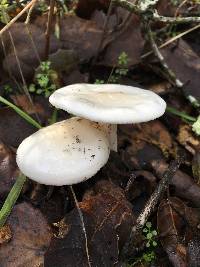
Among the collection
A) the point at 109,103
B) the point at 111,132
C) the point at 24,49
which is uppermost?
the point at 109,103

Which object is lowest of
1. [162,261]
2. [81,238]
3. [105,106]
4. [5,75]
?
[162,261]

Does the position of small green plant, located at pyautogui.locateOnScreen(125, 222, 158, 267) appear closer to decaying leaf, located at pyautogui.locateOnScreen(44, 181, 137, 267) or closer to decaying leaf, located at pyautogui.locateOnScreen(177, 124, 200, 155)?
decaying leaf, located at pyautogui.locateOnScreen(44, 181, 137, 267)

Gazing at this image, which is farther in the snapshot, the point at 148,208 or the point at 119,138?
the point at 119,138

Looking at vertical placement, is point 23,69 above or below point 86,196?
above

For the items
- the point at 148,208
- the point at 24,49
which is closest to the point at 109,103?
the point at 148,208

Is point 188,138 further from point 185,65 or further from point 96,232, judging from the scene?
point 96,232

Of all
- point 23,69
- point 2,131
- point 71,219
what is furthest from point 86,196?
point 23,69

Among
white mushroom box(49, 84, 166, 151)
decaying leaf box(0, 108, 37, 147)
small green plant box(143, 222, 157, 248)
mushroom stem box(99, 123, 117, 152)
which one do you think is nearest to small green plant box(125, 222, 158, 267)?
small green plant box(143, 222, 157, 248)

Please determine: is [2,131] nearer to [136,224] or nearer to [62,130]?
[62,130]
